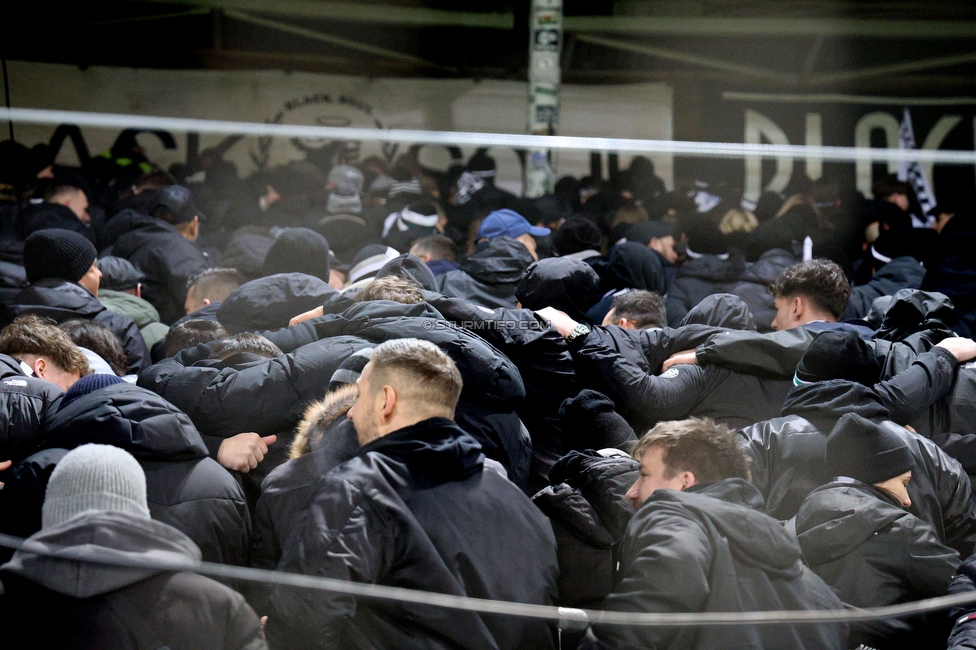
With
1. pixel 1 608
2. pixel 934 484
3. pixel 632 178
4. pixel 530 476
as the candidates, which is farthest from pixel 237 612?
pixel 632 178

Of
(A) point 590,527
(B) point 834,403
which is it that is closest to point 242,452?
(A) point 590,527

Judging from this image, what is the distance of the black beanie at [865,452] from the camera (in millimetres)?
2830

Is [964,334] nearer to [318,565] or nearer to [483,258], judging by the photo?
[483,258]

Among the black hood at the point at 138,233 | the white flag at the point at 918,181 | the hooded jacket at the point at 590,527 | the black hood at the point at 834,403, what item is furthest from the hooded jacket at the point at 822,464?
the white flag at the point at 918,181

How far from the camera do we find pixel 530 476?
3469 mm

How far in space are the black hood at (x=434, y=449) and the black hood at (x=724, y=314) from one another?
A: 5.29 feet

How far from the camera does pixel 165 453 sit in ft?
8.43

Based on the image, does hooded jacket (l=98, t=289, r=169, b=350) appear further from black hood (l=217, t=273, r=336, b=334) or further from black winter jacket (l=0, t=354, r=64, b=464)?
black winter jacket (l=0, t=354, r=64, b=464)

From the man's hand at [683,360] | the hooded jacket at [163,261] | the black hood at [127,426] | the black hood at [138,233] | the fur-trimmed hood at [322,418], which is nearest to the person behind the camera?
the black hood at [127,426]

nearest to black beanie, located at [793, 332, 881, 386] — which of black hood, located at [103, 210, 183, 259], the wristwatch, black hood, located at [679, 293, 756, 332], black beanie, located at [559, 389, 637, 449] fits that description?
black hood, located at [679, 293, 756, 332]

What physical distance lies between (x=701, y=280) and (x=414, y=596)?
9.93ft

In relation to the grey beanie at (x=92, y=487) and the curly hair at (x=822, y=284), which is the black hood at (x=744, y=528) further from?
the curly hair at (x=822, y=284)

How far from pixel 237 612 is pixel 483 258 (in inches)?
96.1

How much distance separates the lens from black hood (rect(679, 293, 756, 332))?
369cm
